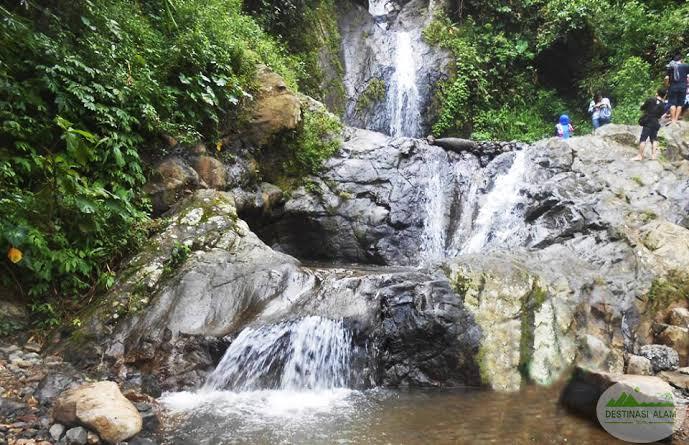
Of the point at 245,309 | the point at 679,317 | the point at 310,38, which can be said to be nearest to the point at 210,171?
the point at 245,309

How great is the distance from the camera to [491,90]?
16438 millimetres

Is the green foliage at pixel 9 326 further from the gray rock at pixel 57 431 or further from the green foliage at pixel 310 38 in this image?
the green foliage at pixel 310 38

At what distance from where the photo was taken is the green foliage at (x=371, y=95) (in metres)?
15.1

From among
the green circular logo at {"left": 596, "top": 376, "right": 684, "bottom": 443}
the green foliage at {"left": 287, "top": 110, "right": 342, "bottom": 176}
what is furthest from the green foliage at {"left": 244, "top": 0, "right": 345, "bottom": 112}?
the green circular logo at {"left": 596, "top": 376, "right": 684, "bottom": 443}

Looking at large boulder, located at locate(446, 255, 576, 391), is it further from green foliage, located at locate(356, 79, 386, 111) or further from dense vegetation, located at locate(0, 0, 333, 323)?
green foliage, located at locate(356, 79, 386, 111)

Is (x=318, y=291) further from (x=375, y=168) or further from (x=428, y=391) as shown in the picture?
(x=375, y=168)

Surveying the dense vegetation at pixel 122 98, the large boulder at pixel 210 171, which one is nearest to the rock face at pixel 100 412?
the dense vegetation at pixel 122 98

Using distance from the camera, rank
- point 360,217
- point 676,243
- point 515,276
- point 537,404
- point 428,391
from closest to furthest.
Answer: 1. point 537,404
2. point 428,391
3. point 515,276
4. point 676,243
5. point 360,217

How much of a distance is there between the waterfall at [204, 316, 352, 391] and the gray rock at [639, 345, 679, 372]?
3.82 meters

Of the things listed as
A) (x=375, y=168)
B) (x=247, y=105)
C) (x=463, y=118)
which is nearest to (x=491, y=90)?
(x=463, y=118)

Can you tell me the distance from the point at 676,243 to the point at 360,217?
5.62 meters

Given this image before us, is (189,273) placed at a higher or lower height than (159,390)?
higher

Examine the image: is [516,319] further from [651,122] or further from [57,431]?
[651,122]

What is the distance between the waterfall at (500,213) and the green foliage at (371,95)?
6030mm
